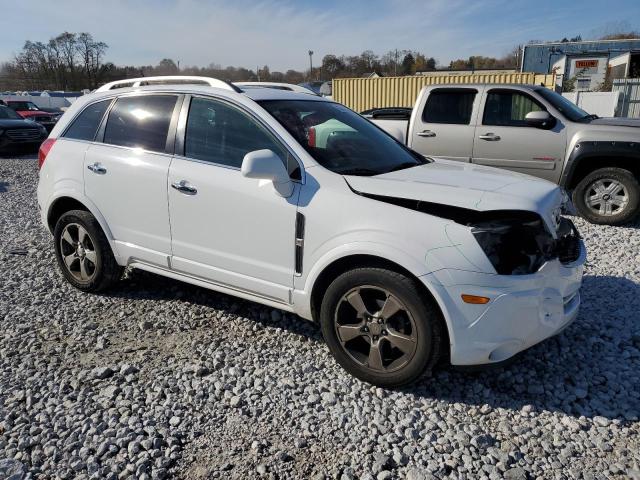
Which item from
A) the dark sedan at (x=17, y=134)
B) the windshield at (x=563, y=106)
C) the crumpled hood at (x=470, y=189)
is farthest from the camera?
the dark sedan at (x=17, y=134)

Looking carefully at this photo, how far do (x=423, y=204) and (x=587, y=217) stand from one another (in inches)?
190

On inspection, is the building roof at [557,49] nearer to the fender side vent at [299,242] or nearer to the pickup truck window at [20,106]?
the pickup truck window at [20,106]

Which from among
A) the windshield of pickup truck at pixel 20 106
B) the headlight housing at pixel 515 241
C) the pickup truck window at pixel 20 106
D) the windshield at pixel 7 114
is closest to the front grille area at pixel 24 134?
the windshield at pixel 7 114

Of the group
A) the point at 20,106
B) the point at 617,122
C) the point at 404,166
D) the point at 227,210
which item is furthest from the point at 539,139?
the point at 20,106

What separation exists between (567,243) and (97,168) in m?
3.52

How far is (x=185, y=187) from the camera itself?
350 centimetres

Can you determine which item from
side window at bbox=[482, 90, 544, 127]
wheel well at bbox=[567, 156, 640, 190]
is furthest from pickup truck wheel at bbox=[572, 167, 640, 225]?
side window at bbox=[482, 90, 544, 127]

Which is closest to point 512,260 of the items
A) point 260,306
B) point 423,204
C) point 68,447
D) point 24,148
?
point 423,204

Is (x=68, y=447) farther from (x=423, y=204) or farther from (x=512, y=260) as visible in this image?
(x=512, y=260)

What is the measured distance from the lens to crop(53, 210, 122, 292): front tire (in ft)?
13.7

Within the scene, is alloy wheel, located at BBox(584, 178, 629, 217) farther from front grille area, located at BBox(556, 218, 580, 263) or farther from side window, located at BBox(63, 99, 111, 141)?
side window, located at BBox(63, 99, 111, 141)

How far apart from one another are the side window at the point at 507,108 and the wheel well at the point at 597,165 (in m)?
0.94

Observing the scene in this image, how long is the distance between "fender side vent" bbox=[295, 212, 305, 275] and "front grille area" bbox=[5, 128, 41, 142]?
15.7m

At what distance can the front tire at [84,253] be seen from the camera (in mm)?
4184
